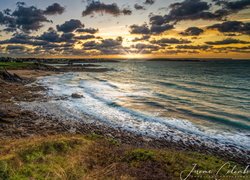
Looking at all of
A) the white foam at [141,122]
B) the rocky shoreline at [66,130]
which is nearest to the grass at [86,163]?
the rocky shoreline at [66,130]

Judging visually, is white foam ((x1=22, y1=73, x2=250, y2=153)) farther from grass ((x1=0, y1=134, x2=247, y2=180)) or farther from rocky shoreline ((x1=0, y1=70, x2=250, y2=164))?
grass ((x1=0, y1=134, x2=247, y2=180))

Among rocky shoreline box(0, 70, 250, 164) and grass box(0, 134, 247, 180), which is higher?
grass box(0, 134, 247, 180)

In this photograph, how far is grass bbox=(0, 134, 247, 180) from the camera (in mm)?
8627

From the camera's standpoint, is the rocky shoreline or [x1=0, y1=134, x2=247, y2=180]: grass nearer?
[x1=0, y1=134, x2=247, y2=180]: grass

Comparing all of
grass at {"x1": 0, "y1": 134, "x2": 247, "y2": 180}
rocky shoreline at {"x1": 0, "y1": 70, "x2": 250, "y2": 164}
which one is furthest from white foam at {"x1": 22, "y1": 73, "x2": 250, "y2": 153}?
grass at {"x1": 0, "y1": 134, "x2": 247, "y2": 180}

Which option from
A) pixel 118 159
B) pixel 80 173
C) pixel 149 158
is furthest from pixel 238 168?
pixel 80 173

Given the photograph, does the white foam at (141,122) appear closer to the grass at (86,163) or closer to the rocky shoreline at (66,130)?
the rocky shoreline at (66,130)

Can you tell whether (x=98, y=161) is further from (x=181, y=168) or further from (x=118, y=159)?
(x=181, y=168)

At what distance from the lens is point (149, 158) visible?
11102 mm

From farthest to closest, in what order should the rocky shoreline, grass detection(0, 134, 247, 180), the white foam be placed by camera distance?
the white foam, the rocky shoreline, grass detection(0, 134, 247, 180)

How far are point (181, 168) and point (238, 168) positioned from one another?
11.8ft

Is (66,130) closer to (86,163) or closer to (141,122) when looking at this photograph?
(141,122)

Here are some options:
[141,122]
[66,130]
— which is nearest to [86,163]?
[66,130]

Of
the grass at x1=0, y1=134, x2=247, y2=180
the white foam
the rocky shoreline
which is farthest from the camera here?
the white foam
